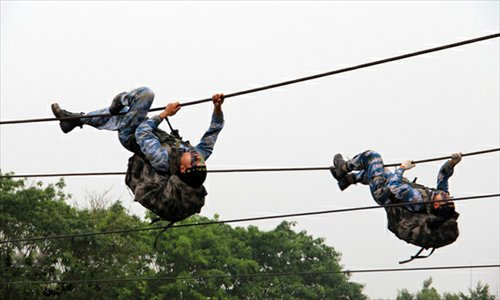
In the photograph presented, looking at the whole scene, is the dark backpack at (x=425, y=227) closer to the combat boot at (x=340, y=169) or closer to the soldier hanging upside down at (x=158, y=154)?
the combat boot at (x=340, y=169)

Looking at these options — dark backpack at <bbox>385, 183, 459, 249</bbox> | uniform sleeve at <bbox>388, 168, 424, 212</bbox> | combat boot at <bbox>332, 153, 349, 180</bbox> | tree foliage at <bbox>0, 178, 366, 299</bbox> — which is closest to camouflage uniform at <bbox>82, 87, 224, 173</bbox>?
combat boot at <bbox>332, 153, 349, 180</bbox>

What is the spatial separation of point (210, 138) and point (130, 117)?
0.98m

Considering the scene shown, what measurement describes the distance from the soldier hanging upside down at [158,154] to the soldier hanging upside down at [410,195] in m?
2.29

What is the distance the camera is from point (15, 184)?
4409cm

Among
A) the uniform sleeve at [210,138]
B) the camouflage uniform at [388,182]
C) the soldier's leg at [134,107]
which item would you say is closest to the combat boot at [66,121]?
the soldier's leg at [134,107]

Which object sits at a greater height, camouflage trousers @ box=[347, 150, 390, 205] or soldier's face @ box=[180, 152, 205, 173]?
camouflage trousers @ box=[347, 150, 390, 205]

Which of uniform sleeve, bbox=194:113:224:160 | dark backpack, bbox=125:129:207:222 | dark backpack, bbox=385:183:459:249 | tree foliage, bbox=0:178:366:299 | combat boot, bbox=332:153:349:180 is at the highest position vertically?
tree foliage, bbox=0:178:366:299

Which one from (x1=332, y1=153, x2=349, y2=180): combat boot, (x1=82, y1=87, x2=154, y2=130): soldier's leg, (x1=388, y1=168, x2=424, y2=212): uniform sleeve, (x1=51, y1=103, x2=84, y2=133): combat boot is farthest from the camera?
(x1=332, y1=153, x2=349, y2=180): combat boot

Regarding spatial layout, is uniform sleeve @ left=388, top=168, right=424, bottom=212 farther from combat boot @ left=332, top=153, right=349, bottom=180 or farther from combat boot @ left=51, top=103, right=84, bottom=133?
combat boot @ left=51, top=103, right=84, bottom=133

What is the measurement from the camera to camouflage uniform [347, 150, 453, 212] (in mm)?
12625

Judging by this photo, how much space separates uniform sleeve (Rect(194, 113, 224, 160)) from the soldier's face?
1.11 ft

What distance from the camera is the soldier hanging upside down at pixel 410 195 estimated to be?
12633 millimetres

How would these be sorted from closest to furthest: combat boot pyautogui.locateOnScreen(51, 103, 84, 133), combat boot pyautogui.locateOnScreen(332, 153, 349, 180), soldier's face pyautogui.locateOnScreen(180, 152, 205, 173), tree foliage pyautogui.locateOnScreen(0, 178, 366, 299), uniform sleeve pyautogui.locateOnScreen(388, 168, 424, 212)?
soldier's face pyautogui.locateOnScreen(180, 152, 205, 173)
combat boot pyautogui.locateOnScreen(51, 103, 84, 133)
uniform sleeve pyautogui.locateOnScreen(388, 168, 424, 212)
combat boot pyautogui.locateOnScreen(332, 153, 349, 180)
tree foliage pyautogui.locateOnScreen(0, 178, 366, 299)

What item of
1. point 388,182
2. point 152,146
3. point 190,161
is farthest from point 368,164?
point 152,146
